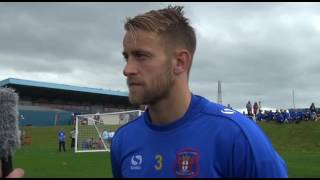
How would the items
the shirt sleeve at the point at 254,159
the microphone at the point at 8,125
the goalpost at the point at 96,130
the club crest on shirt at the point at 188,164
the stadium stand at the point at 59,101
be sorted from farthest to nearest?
the stadium stand at the point at 59,101, the goalpost at the point at 96,130, the club crest on shirt at the point at 188,164, the shirt sleeve at the point at 254,159, the microphone at the point at 8,125

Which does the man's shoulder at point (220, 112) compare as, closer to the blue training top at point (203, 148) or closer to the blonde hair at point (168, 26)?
the blue training top at point (203, 148)

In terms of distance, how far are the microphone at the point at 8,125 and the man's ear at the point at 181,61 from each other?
3.88ft

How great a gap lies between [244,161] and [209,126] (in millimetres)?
327

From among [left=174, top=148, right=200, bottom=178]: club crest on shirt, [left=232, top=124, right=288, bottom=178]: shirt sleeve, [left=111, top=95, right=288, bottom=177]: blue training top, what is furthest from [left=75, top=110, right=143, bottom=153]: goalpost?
[left=232, top=124, right=288, bottom=178]: shirt sleeve

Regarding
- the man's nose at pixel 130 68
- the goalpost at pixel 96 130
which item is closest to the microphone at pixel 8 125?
the man's nose at pixel 130 68

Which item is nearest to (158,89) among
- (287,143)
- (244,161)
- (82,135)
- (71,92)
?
(244,161)

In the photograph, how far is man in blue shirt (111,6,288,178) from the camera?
9.59 ft

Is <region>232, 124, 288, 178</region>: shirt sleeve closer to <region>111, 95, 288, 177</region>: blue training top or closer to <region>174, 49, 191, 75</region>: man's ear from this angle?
<region>111, 95, 288, 177</region>: blue training top

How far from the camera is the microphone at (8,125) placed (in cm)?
221

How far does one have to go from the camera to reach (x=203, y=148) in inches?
119

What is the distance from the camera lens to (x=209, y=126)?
10.2 feet

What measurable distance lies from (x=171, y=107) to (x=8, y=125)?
1201 millimetres

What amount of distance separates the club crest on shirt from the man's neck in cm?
27

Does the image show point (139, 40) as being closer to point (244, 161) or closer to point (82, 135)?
point (244, 161)
